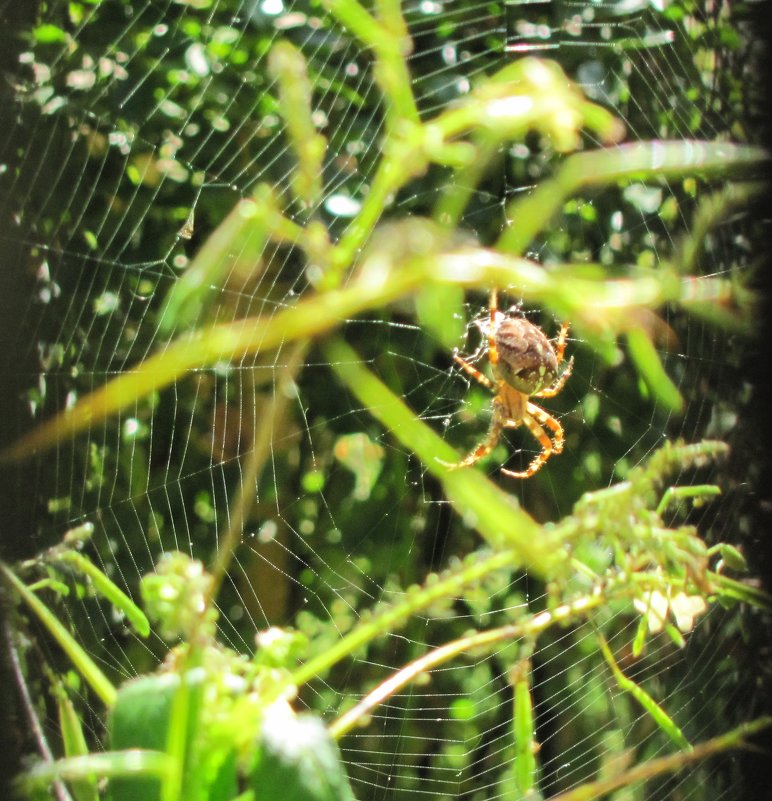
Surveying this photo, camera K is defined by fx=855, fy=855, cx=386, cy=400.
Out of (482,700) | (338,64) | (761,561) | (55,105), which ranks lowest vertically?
(482,700)

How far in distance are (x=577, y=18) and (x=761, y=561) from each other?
3.05 ft

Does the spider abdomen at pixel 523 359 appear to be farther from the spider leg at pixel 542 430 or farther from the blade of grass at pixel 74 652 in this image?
the blade of grass at pixel 74 652

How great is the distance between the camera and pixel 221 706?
11.2 inches

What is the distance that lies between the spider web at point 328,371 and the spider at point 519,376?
10cm

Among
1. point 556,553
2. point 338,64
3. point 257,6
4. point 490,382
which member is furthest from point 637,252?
point 556,553

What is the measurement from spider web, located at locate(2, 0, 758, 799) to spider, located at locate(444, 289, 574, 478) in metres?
0.10

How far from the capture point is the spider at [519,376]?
4.51 feet

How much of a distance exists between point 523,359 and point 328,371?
13.3 inches

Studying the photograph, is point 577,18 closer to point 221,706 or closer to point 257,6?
point 257,6

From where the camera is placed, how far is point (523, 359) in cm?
137

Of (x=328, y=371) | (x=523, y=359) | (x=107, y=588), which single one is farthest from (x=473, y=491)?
(x=328, y=371)

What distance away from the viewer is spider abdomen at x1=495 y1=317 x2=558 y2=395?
1.37 metres

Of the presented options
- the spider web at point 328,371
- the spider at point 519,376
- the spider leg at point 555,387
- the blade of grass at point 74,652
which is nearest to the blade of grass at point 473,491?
the blade of grass at point 74,652

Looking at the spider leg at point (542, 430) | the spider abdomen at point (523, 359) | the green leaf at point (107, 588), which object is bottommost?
the spider leg at point (542, 430)
